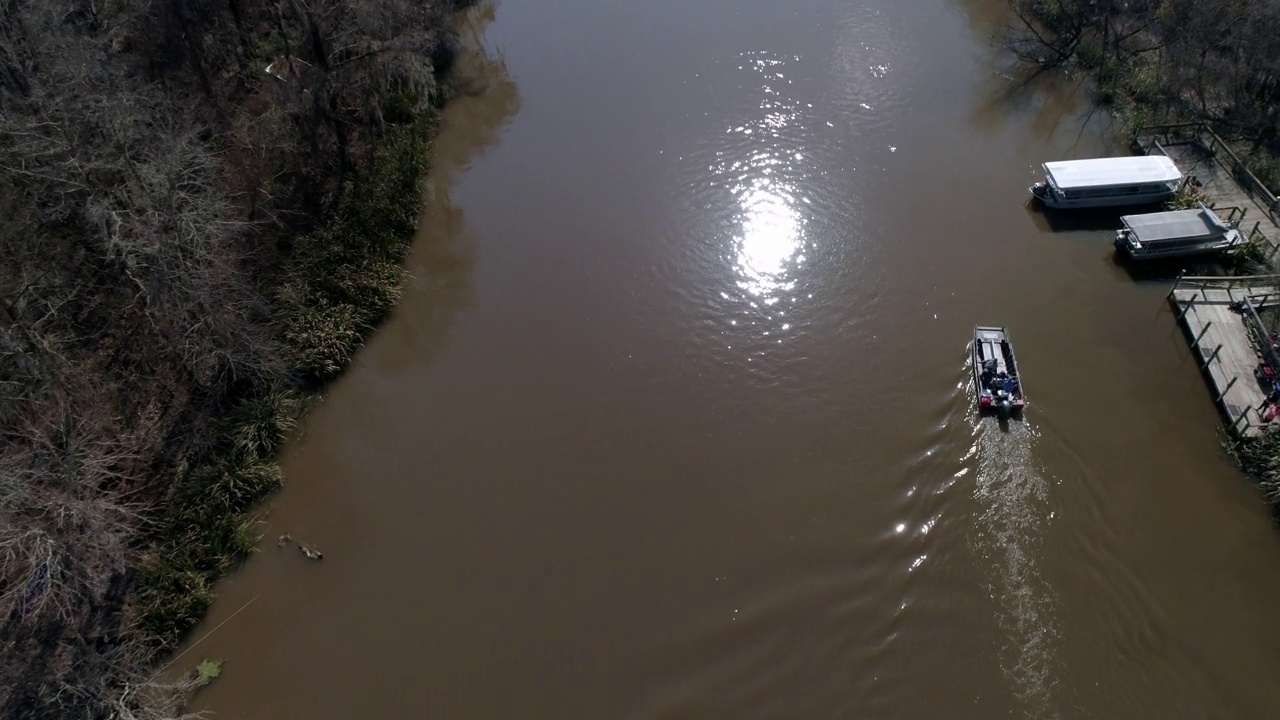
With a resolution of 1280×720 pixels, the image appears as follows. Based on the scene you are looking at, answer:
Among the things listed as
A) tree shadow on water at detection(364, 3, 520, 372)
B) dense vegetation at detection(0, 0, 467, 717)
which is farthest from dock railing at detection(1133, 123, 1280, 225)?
dense vegetation at detection(0, 0, 467, 717)

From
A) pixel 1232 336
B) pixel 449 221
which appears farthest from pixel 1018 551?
pixel 449 221

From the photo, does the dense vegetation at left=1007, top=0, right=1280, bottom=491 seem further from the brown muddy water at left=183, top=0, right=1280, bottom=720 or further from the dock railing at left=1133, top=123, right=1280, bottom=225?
the brown muddy water at left=183, top=0, right=1280, bottom=720

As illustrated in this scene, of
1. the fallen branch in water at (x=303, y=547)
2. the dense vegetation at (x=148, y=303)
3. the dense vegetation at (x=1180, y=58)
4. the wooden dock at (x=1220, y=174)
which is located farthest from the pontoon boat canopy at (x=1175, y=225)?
the fallen branch in water at (x=303, y=547)

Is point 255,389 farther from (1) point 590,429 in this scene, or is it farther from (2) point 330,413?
(1) point 590,429

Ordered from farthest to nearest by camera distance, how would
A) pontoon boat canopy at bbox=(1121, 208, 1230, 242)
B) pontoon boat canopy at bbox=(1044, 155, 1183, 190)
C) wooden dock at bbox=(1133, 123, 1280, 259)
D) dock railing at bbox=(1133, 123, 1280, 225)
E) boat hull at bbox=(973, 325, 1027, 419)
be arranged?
dock railing at bbox=(1133, 123, 1280, 225) < pontoon boat canopy at bbox=(1044, 155, 1183, 190) < wooden dock at bbox=(1133, 123, 1280, 259) < pontoon boat canopy at bbox=(1121, 208, 1230, 242) < boat hull at bbox=(973, 325, 1027, 419)

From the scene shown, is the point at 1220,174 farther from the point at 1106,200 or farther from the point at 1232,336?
the point at 1232,336

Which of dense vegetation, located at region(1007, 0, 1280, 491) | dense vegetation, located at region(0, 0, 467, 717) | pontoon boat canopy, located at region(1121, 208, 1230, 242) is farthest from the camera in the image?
dense vegetation, located at region(1007, 0, 1280, 491)

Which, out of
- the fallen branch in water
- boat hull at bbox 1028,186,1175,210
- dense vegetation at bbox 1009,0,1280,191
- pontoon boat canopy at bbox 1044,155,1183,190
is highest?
dense vegetation at bbox 1009,0,1280,191
